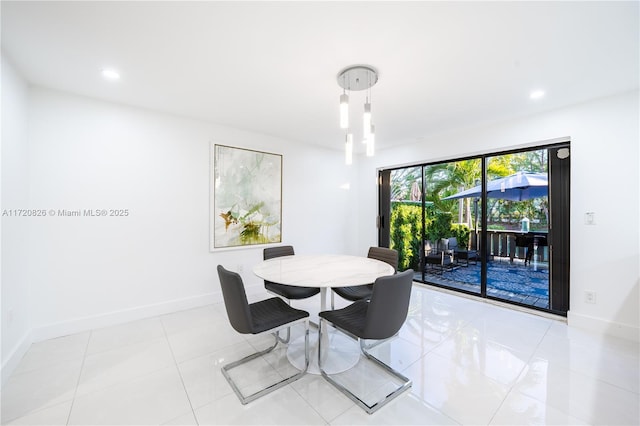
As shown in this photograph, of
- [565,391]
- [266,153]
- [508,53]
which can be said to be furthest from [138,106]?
[565,391]

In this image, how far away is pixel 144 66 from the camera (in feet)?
7.35

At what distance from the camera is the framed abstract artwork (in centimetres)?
366

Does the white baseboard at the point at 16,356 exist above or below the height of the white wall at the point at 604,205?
below

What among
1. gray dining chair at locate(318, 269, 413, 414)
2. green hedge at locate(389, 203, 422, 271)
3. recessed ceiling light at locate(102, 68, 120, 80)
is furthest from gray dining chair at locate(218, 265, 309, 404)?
green hedge at locate(389, 203, 422, 271)

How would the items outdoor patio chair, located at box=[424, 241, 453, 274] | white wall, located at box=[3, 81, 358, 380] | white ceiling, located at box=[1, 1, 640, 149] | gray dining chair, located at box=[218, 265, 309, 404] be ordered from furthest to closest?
outdoor patio chair, located at box=[424, 241, 453, 274] < white wall, located at box=[3, 81, 358, 380] < gray dining chair, located at box=[218, 265, 309, 404] < white ceiling, located at box=[1, 1, 640, 149]

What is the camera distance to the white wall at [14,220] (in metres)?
2.06

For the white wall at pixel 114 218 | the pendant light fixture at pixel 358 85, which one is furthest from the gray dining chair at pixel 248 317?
the white wall at pixel 114 218

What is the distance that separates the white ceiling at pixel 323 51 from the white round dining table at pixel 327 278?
5.82 ft

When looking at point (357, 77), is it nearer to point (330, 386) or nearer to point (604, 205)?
point (330, 386)

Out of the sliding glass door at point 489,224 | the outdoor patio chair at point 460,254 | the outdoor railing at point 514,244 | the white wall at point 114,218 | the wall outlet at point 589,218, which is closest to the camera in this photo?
the white wall at point 114,218

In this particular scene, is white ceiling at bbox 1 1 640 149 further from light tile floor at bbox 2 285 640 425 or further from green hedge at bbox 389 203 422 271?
light tile floor at bbox 2 285 640 425

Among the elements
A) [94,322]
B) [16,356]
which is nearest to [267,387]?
[16,356]

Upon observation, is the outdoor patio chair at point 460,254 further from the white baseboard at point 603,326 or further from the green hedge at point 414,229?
the white baseboard at point 603,326

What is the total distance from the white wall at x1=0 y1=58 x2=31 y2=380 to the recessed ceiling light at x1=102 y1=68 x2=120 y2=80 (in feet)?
2.06
